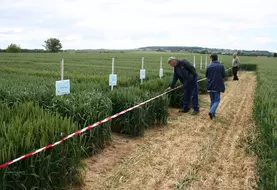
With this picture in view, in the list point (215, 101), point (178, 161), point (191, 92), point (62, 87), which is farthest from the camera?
point (191, 92)

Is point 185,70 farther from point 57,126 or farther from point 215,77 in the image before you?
point 57,126

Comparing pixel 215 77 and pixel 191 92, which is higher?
pixel 215 77

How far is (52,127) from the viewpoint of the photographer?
3770 mm

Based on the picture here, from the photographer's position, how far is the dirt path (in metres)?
4.43

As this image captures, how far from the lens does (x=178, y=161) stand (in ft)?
17.3

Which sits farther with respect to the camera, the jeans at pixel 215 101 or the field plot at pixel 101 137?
the jeans at pixel 215 101

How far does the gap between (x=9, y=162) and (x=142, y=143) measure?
12.0ft

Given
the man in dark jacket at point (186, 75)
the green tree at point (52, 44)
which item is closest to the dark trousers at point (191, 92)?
the man in dark jacket at point (186, 75)

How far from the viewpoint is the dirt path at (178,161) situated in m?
4.43

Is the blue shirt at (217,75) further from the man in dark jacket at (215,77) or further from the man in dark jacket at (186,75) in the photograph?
the man in dark jacket at (186,75)

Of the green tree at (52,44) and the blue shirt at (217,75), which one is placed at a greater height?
the green tree at (52,44)

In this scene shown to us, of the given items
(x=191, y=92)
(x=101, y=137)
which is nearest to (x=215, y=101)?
(x=191, y=92)

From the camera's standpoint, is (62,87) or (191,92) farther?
(191,92)

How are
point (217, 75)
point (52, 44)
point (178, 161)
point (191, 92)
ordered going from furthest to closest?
point (52, 44) < point (191, 92) < point (217, 75) < point (178, 161)
